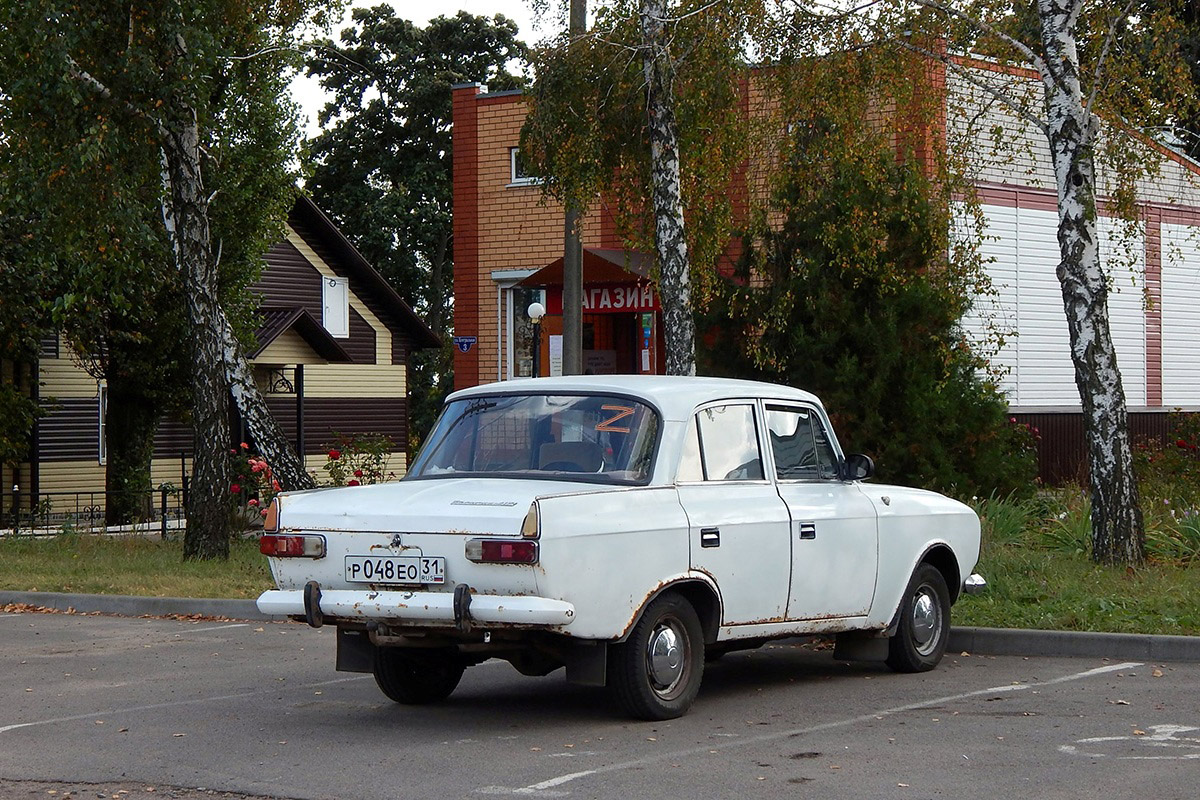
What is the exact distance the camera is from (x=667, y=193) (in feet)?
54.9

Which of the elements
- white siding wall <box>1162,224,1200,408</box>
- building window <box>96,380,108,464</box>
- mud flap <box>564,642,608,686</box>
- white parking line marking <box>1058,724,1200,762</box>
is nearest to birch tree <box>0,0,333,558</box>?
mud flap <box>564,642,608,686</box>

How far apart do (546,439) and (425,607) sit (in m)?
1.38

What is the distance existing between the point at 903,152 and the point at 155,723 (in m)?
13.6

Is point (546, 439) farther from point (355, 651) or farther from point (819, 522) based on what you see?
point (819, 522)

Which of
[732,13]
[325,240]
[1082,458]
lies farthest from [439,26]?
[732,13]

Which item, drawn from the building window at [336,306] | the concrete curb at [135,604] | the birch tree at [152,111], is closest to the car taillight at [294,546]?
the concrete curb at [135,604]

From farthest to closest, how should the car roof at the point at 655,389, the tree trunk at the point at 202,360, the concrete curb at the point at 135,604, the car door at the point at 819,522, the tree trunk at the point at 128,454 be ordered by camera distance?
the tree trunk at the point at 128,454 → the tree trunk at the point at 202,360 → the concrete curb at the point at 135,604 → the car door at the point at 819,522 → the car roof at the point at 655,389

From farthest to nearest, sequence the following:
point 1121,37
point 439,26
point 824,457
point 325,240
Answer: point 439,26 → point 325,240 → point 1121,37 → point 824,457

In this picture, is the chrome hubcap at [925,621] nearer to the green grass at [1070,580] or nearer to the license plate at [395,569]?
the green grass at [1070,580]

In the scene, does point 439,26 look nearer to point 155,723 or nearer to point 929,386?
point 929,386

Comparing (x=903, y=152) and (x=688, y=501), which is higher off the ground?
(x=903, y=152)

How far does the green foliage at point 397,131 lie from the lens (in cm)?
5703

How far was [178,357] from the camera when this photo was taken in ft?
92.6

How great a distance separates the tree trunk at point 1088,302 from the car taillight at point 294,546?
7.79 metres
